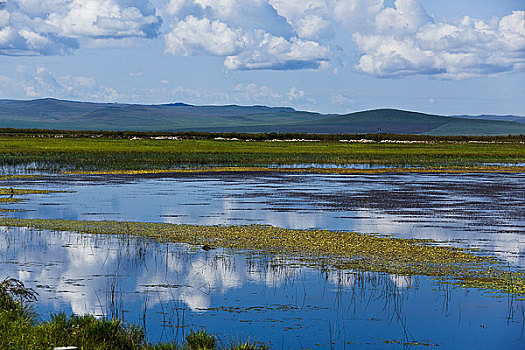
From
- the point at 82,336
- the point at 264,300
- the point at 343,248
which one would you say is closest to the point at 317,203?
the point at 343,248

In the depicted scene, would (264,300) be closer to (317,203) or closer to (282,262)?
(282,262)

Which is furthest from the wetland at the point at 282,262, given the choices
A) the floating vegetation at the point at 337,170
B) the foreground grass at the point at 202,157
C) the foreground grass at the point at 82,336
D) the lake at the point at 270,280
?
the foreground grass at the point at 202,157

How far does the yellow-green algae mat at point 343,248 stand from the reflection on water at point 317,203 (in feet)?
4.88

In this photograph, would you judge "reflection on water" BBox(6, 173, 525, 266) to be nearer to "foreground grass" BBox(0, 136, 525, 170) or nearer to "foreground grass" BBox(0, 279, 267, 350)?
"foreground grass" BBox(0, 279, 267, 350)

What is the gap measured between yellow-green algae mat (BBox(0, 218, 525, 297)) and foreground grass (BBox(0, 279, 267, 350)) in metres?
6.53

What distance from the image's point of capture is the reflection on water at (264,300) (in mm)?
12031

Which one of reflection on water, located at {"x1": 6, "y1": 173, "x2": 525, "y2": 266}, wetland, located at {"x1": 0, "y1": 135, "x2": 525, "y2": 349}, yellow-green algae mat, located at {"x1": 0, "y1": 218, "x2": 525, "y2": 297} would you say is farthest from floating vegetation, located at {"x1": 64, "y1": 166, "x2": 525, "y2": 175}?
yellow-green algae mat, located at {"x1": 0, "y1": 218, "x2": 525, "y2": 297}

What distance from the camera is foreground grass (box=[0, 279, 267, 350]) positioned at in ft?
33.3

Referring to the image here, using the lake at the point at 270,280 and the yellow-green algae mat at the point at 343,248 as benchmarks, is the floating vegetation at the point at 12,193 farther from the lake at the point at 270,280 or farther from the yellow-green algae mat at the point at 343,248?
the yellow-green algae mat at the point at 343,248

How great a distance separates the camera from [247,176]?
48156 mm

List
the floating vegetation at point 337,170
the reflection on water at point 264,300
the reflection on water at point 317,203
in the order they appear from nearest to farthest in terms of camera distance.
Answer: the reflection on water at point 264,300 < the reflection on water at point 317,203 < the floating vegetation at point 337,170

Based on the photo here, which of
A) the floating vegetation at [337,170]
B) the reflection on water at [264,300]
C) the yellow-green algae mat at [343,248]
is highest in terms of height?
the floating vegetation at [337,170]

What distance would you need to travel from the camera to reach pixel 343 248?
1912cm

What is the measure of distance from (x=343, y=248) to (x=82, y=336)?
987 cm
